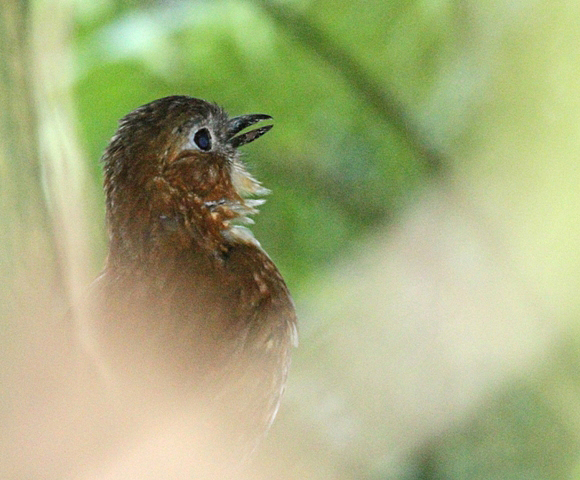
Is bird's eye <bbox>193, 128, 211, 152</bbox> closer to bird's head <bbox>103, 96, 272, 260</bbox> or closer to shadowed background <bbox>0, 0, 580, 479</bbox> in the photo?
bird's head <bbox>103, 96, 272, 260</bbox>

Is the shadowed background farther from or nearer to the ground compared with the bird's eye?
farther from the ground

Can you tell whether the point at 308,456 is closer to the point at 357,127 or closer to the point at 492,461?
the point at 492,461

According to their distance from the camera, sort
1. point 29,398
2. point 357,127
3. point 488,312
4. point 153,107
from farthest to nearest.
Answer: point 357,127
point 488,312
point 153,107
point 29,398

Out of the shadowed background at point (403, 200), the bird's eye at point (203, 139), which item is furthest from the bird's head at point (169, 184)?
the shadowed background at point (403, 200)

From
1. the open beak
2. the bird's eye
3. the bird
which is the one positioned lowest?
the bird

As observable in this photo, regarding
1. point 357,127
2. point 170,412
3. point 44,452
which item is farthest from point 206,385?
point 357,127

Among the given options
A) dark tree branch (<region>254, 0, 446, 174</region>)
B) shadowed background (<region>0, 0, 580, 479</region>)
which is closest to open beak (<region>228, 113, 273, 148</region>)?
A: shadowed background (<region>0, 0, 580, 479</region>)

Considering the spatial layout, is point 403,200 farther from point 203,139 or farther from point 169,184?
point 169,184
